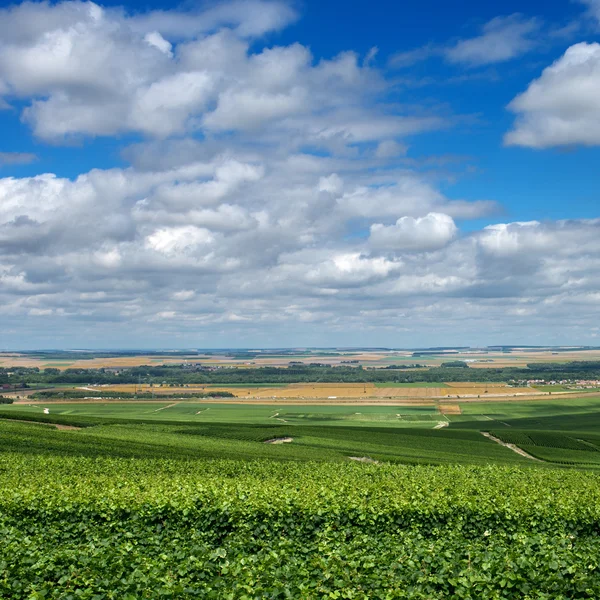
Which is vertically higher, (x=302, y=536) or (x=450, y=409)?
(x=302, y=536)

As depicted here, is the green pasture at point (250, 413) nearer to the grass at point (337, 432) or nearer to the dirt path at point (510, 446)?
the grass at point (337, 432)

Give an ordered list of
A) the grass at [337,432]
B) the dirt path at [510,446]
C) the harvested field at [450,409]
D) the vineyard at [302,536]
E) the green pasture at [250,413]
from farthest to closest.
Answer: the harvested field at [450,409]
the green pasture at [250,413]
the dirt path at [510,446]
the grass at [337,432]
the vineyard at [302,536]

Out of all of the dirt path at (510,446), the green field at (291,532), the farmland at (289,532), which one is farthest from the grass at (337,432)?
the green field at (291,532)

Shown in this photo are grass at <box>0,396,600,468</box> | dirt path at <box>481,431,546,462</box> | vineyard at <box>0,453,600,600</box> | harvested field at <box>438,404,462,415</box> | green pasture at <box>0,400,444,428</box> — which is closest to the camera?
vineyard at <box>0,453,600,600</box>

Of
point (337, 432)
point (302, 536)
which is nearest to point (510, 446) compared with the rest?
point (337, 432)

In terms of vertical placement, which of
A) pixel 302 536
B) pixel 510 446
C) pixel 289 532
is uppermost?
pixel 289 532

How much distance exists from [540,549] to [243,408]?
134m

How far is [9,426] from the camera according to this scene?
180ft

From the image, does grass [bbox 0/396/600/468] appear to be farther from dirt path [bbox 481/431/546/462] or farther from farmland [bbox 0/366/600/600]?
farmland [bbox 0/366/600/600]

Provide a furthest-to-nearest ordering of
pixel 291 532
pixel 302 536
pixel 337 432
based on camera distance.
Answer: pixel 337 432 < pixel 302 536 < pixel 291 532

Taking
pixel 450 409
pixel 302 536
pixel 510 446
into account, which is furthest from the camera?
pixel 450 409

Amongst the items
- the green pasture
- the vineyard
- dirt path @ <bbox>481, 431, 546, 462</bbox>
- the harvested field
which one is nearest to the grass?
the green pasture

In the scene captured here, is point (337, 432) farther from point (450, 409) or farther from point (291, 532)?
point (450, 409)

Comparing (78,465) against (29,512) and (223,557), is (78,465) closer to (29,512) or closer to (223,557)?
(29,512)
